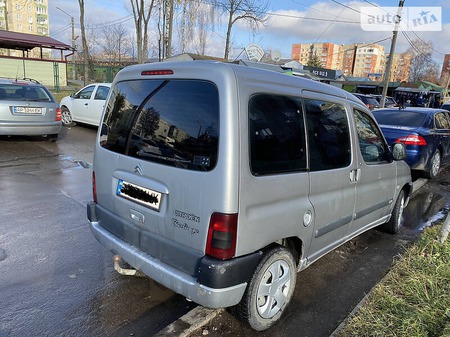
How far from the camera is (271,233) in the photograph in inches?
97.4

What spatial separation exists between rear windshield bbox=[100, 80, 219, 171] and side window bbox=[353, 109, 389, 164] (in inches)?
74.5

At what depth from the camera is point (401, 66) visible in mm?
77250

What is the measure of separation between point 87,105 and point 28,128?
3102 mm

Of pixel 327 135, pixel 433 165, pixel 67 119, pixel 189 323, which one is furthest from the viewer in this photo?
pixel 67 119

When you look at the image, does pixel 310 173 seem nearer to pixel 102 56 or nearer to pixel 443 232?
pixel 443 232

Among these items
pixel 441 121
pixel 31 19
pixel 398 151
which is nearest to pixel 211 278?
pixel 398 151

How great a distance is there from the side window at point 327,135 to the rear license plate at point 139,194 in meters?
1.25

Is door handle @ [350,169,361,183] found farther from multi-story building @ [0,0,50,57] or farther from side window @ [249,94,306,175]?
multi-story building @ [0,0,50,57]

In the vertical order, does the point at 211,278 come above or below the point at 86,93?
below

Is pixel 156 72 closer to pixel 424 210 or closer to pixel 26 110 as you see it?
pixel 424 210

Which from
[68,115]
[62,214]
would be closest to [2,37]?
[68,115]

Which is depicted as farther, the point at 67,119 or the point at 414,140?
the point at 67,119

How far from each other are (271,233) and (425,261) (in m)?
2.07

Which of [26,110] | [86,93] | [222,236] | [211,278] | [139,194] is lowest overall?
[211,278]
